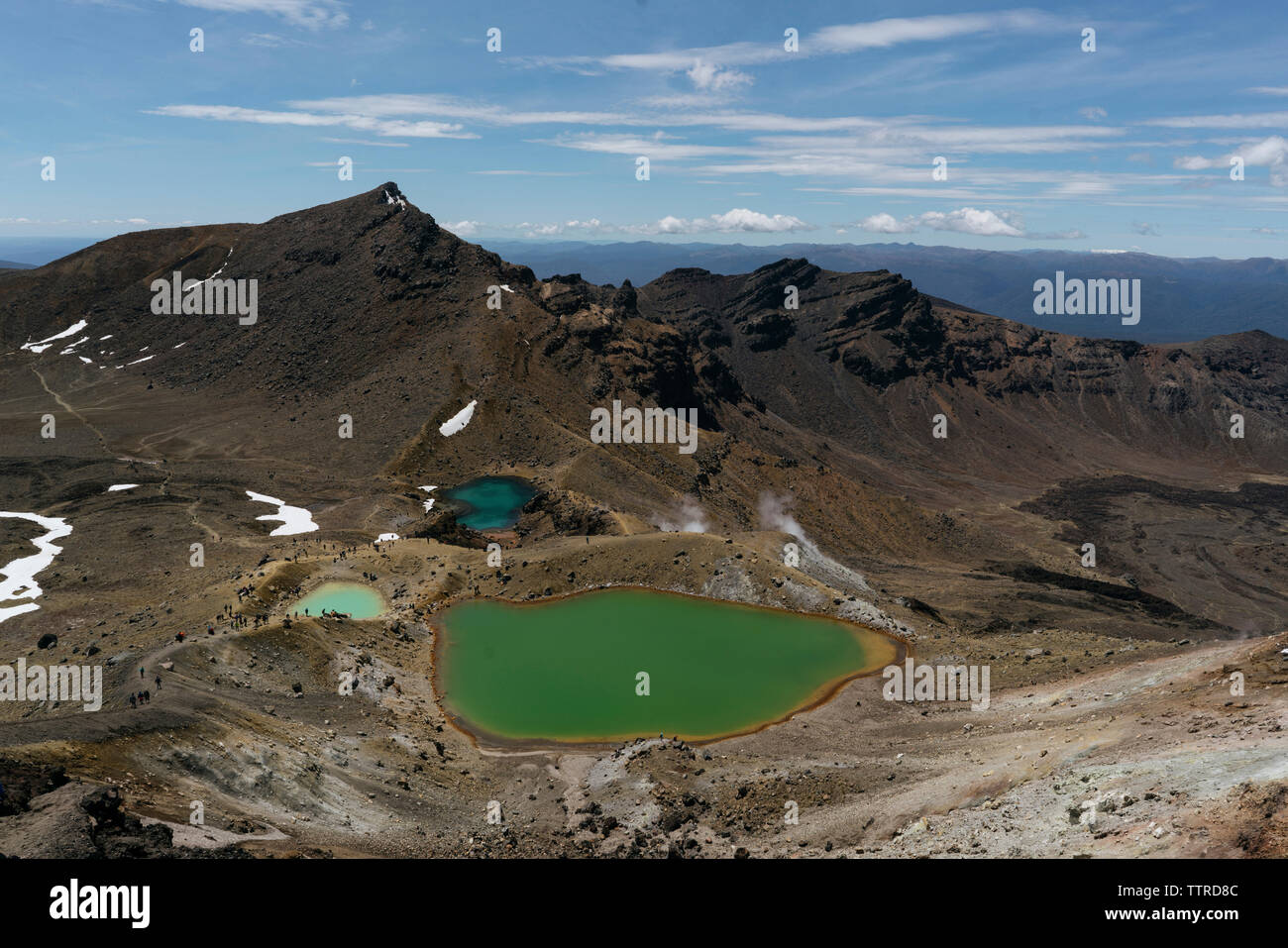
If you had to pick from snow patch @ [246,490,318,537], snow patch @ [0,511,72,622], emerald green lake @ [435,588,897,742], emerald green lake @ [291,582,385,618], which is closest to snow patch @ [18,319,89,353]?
snow patch @ [0,511,72,622]

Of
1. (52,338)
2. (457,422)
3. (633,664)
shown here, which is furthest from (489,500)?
(52,338)

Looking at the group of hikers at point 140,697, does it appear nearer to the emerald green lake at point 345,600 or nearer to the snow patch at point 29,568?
the emerald green lake at point 345,600

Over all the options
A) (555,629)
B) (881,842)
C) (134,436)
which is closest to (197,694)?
(555,629)

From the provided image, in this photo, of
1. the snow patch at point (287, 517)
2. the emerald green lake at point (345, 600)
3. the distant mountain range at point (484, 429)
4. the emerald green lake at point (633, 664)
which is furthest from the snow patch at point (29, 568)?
the emerald green lake at point (633, 664)

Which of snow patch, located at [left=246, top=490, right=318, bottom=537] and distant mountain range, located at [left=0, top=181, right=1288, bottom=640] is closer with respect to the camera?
snow patch, located at [left=246, top=490, right=318, bottom=537]

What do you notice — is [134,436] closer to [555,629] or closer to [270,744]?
[555,629]

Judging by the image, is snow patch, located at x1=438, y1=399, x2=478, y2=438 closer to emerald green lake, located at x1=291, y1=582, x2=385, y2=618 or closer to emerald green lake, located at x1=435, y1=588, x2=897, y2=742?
emerald green lake, located at x1=291, y1=582, x2=385, y2=618

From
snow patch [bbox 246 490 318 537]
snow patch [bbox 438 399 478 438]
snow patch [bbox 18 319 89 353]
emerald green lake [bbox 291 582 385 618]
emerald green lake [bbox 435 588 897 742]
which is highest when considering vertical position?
snow patch [bbox 18 319 89 353]
